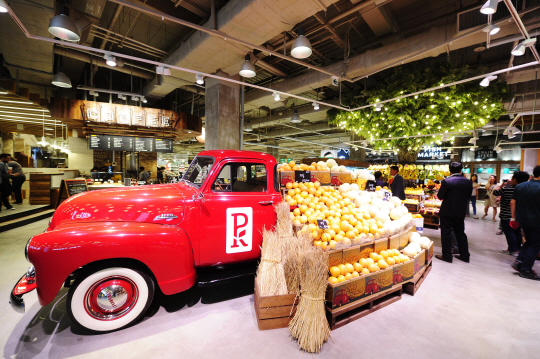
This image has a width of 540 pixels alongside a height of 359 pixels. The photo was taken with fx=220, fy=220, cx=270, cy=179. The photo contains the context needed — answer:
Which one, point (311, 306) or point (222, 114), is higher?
point (222, 114)

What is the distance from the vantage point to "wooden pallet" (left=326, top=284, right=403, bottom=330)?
7.16 feet

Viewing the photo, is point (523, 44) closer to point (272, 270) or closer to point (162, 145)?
point (272, 270)

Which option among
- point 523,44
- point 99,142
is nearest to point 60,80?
point 99,142

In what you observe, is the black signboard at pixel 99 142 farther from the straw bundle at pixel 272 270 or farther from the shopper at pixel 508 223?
the shopper at pixel 508 223

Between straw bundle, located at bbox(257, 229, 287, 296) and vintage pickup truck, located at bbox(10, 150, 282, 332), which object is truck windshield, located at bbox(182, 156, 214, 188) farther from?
straw bundle, located at bbox(257, 229, 287, 296)

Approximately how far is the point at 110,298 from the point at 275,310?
5.29ft

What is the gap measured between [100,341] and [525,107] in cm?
1384

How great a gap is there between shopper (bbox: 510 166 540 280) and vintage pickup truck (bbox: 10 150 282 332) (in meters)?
4.05

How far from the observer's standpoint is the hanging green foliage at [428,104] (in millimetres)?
6664

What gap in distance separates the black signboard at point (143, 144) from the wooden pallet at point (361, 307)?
33.3ft

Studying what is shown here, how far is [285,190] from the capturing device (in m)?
3.53

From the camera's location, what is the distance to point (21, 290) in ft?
6.41

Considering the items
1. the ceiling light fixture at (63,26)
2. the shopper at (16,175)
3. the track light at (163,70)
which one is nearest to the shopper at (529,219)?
the track light at (163,70)

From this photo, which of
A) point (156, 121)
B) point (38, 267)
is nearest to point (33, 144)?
point (156, 121)
